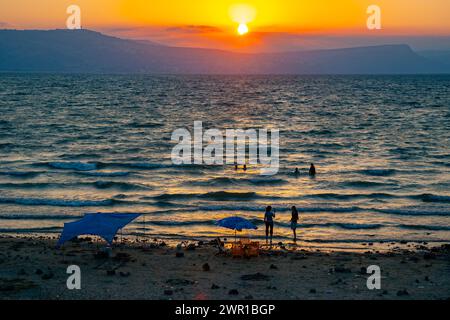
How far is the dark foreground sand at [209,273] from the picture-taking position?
63.7ft

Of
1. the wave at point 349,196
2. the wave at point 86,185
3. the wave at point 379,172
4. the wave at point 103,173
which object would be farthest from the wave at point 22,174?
the wave at point 379,172

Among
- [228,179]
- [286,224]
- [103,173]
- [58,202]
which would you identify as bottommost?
[286,224]

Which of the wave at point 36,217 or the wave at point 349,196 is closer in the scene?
the wave at point 36,217

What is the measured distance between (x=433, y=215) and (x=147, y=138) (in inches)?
1581

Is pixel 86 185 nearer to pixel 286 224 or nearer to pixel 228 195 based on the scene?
pixel 228 195

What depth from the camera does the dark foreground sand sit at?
19.4 meters

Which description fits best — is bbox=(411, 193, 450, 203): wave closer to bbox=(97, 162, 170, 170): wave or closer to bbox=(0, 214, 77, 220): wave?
bbox=(97, 162, 170, 170): wave

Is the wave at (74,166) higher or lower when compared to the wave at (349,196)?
higher

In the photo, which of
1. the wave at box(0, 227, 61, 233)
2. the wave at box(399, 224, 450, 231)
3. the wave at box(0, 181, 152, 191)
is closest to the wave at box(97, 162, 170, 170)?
the wave at box(0, 181, 152, 191)

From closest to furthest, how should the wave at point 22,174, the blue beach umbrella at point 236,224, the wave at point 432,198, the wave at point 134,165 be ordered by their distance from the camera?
the blue beach umbrella at point 236,224
the wave at point 432,198
the wave at point 22,174
the wave at point 134,165

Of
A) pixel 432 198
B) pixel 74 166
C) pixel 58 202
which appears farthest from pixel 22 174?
pixel 432 198

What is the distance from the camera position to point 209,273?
71.8 feet

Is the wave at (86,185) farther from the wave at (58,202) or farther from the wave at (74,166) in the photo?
the wave at (74,166)

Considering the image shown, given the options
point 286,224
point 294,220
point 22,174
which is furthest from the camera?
point 22,174
